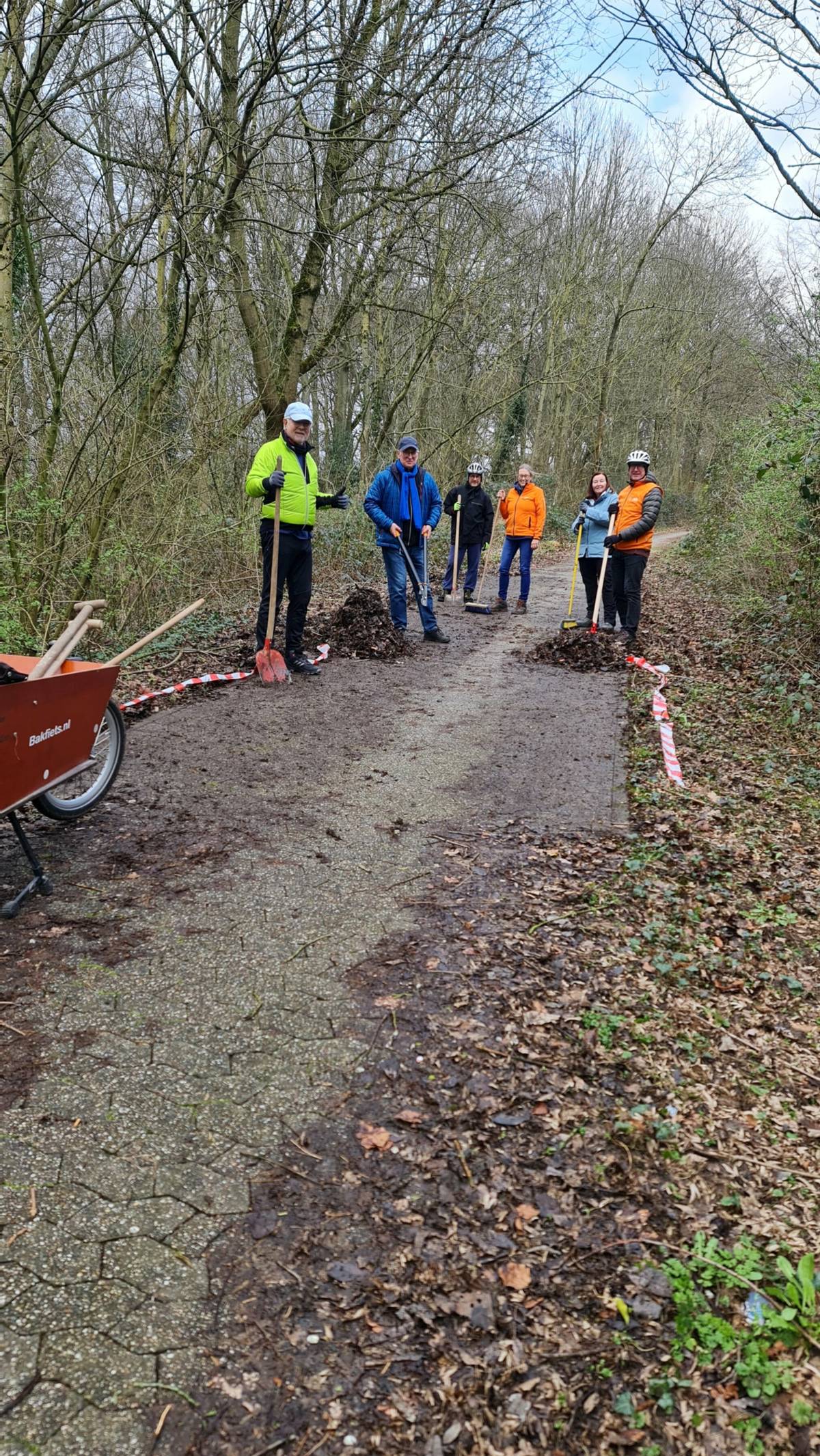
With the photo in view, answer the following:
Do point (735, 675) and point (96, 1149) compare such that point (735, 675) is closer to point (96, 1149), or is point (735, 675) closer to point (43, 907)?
point (43, 907)

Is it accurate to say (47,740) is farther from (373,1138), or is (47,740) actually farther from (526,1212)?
(526,1212)

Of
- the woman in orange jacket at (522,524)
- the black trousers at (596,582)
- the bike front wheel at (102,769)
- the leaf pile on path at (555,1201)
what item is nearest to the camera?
the leaf pile on path at (555,1201)

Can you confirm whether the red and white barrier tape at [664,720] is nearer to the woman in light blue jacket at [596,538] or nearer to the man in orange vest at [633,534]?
the man in orange vest at [633,534]

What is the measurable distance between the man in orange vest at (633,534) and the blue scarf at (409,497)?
2.35 metres

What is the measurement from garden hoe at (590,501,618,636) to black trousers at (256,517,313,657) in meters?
3.84

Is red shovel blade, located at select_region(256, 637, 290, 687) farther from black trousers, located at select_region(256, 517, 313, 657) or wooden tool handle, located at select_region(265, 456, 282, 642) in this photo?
black trousers, located at select_region(256, 517, 313, 657)

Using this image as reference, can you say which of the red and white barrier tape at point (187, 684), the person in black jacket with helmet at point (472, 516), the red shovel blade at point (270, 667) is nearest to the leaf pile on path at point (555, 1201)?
the red and white barrier tape at point (187, 684)

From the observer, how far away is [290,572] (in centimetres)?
845

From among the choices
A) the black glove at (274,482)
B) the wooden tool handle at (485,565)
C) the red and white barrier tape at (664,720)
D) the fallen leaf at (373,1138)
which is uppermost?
the black glove at (274,482)

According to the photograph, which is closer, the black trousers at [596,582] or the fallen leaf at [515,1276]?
the fallen leaf at [515,1276]

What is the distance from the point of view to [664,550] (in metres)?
28.7

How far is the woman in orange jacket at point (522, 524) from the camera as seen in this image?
13133 millimetres

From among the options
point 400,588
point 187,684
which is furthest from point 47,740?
point 400,588

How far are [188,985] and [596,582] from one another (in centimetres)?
935
